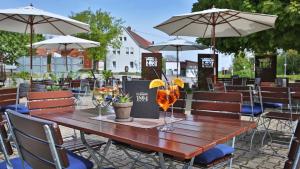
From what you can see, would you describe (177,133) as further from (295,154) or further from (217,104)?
(217,104)

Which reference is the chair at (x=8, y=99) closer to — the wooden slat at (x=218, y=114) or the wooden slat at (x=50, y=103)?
the wooden slat at (x=50, y=103)

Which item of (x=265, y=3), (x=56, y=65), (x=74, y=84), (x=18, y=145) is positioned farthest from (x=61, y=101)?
(x=56, y=65)

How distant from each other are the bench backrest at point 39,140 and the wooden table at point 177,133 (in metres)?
0.47

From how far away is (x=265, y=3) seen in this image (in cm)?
1016

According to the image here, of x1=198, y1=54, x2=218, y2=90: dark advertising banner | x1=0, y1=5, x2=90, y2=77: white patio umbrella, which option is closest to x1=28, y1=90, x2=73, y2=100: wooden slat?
x1=0, y1=5, x2=90, y2=77: white patio umbrella

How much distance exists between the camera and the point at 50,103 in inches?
144

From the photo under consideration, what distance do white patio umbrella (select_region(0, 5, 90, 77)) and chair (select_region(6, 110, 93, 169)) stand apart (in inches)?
177

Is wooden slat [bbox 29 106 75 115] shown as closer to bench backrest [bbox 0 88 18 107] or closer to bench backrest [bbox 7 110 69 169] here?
bench backrest [bbox 7 110 69 169]

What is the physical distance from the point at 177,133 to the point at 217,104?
123cm

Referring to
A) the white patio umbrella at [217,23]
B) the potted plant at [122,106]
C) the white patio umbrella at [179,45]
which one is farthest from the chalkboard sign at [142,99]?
the white patio umbrella at [179,45]

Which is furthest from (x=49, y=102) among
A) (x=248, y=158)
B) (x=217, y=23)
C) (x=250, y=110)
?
(x=217, y=23)

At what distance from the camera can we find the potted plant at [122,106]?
9.12ft

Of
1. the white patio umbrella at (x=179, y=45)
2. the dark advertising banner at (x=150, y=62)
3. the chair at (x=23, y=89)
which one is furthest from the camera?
the dark advertising banner at (x=150, y=62)

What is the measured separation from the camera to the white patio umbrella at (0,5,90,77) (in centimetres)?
630
